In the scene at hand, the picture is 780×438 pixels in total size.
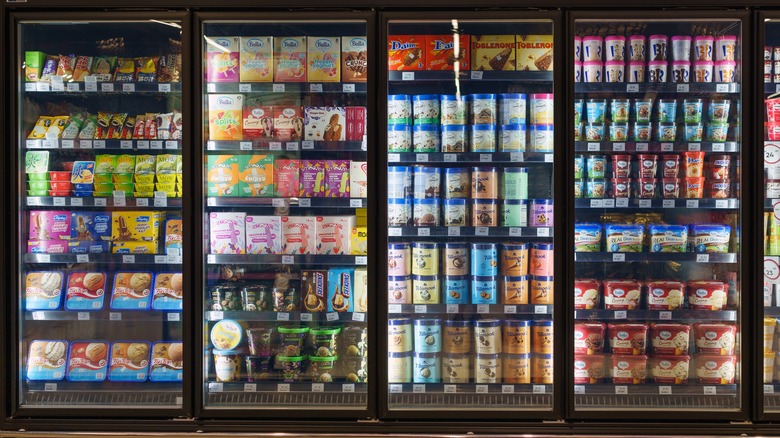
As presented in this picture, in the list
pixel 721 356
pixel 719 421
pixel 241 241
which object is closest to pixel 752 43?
pixel 721 356

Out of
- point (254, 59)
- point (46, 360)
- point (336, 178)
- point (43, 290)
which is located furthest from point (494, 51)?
point (46, 360)

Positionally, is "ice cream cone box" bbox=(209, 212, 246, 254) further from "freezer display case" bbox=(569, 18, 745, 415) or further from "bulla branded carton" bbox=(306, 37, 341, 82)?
"freezer display case" bbox=(569, 18, 745, 415)

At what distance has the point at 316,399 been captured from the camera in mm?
2848

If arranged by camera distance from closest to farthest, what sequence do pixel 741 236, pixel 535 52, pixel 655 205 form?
pixel 741 236, pixel 655 205, pixel 535 52

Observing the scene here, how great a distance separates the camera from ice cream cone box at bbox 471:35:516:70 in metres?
2.91

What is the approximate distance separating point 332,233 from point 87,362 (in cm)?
132

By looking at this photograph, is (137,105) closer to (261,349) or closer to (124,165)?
(124,165)

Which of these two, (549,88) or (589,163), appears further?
(549,88)

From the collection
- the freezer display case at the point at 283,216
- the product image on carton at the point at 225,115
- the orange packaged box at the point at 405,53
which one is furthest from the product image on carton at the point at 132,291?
the orange packaged box at the point at 405,53

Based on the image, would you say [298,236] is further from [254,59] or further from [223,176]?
[254,59]

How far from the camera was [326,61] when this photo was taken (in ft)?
9.59

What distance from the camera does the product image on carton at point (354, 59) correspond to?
2926 mm

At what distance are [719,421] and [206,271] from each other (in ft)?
7.64

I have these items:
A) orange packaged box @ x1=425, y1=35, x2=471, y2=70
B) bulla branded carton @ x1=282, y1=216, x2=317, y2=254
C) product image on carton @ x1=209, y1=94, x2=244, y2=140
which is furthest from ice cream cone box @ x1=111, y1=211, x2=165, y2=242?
orange packaged box @ x1=425, y1=35, x2=471, y2=70
